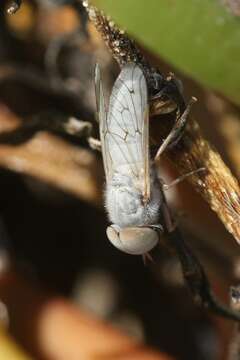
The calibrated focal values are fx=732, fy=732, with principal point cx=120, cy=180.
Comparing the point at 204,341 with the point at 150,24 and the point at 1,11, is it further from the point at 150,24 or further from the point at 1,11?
the point at 150,24

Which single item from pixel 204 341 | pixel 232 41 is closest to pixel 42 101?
pixel 204 341

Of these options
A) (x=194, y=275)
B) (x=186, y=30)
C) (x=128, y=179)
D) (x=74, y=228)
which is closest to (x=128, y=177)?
(x=128, y=179)

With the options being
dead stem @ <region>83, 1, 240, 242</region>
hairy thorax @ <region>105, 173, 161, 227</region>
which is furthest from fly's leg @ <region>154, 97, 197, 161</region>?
hairy thorax @ <region>105, 173, 161, 227</region>

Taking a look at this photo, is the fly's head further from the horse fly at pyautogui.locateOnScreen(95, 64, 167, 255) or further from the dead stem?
the dead stem

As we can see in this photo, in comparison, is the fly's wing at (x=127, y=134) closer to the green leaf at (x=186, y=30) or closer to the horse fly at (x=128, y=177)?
the horse fly at (x=128, y=177)

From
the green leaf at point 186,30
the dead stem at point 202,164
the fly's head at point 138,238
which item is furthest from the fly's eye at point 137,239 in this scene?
the green leaf at point 186,30

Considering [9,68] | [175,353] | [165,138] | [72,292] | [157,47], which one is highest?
[157,47]

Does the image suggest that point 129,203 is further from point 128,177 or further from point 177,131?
point 177,131

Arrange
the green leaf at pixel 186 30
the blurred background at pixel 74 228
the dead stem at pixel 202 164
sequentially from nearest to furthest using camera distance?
the green leaf at pixel 186 30 < the dead stem at pixel 202 164 < the blurred background at pixel 74 228
